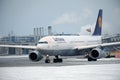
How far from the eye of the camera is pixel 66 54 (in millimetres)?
57656

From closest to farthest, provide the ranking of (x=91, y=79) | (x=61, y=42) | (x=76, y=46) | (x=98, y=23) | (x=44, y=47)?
(x=91, y=79)
(x=44, y=47)
(x=61, y=42)
(x=76, y=46)
(x=98, y=23)

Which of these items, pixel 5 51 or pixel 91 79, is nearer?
pixel 91 79

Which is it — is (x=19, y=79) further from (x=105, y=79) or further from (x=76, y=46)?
(x=76, y=46)

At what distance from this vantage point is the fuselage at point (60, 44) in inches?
2055

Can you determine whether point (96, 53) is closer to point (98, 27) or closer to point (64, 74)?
point (98, 27)

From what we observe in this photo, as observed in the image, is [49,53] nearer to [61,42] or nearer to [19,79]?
[61,42]

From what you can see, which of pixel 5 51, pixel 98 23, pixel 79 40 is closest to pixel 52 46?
pixel 79 40

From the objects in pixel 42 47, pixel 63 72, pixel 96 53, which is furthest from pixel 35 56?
pixel 63 72

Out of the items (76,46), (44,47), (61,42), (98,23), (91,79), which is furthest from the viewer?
(98,23)

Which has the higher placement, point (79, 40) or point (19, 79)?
point (79, 40)

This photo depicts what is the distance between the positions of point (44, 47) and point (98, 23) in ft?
75.6

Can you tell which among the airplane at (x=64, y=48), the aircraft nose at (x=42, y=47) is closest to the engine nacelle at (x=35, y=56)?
the airplane at (x=64, y=48)

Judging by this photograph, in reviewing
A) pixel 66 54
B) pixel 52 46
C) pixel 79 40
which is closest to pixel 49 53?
pixel 52 46

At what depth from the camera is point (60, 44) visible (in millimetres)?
55344
